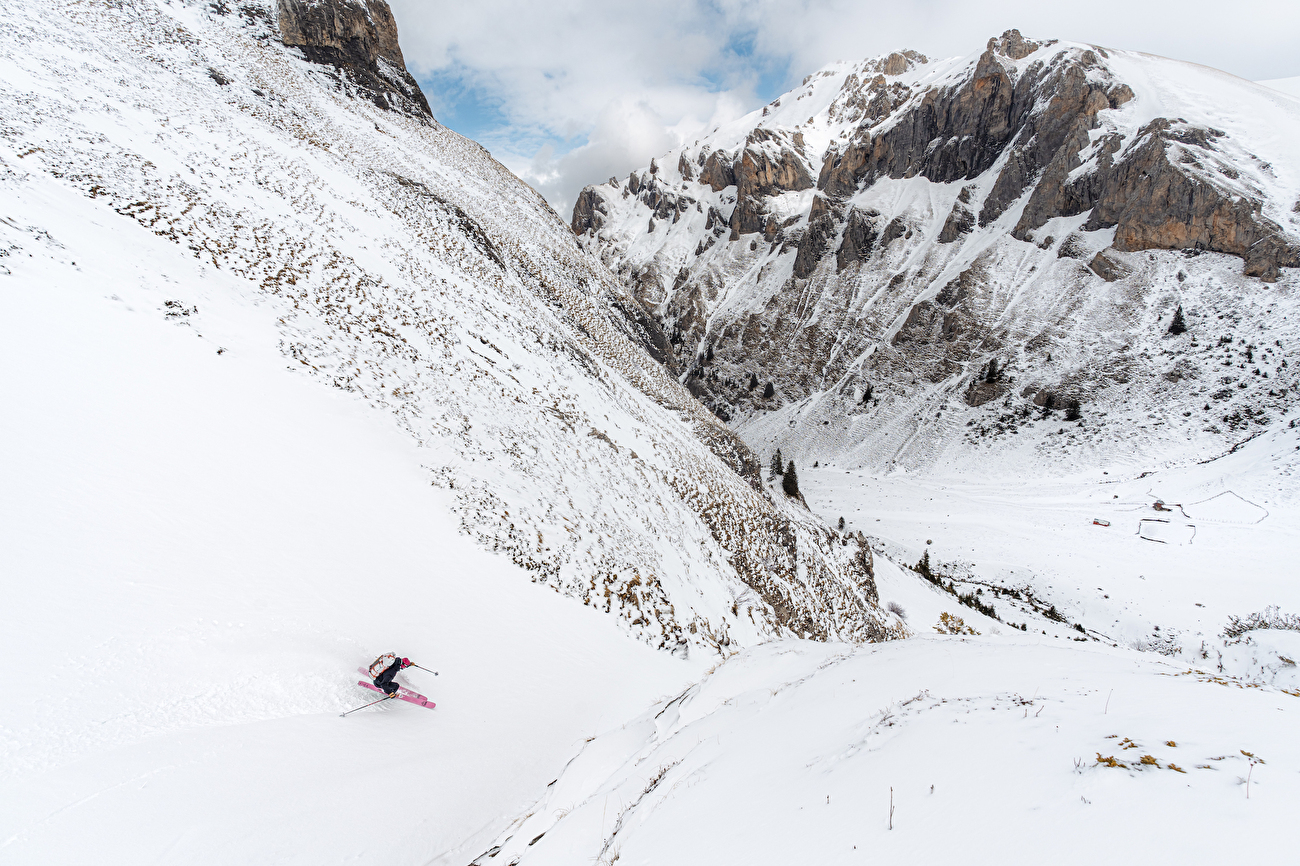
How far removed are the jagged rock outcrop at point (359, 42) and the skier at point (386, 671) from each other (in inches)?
1732

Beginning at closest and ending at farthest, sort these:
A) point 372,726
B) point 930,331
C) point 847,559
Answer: point 372,726 < point 847,559 < point 930,331

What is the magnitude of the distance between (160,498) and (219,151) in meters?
18.0

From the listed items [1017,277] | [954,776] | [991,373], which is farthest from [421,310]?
[1017,277]

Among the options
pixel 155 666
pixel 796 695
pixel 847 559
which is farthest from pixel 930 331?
pixel 155 666

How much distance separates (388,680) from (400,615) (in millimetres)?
1353

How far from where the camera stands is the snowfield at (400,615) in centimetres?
372

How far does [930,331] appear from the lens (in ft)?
257

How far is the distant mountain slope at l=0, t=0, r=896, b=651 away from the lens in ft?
37.9

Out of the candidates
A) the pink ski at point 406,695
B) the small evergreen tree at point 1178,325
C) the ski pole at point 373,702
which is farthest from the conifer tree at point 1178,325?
the ski pole at point 373,702

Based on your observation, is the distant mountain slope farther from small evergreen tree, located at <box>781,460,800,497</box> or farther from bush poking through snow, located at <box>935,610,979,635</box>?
small evergreen tree, located at <box>781,460,800,497</box>

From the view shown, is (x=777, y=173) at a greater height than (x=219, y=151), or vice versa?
(x=777, y=173)

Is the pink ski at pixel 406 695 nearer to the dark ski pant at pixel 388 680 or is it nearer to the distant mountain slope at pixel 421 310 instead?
the dark ski pant at pixel 388 680

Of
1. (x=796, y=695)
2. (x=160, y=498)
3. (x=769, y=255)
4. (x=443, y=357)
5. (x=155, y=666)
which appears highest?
(x=769, y=255)

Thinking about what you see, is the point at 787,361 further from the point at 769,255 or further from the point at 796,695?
the point at 796,695
